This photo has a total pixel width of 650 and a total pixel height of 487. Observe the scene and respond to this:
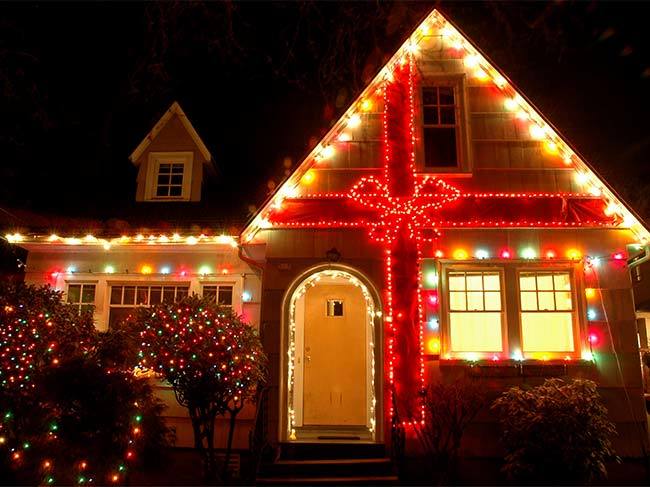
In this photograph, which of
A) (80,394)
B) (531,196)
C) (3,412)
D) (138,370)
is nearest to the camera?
(80,394)

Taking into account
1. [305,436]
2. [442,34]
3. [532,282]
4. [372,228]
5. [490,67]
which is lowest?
[305,436]

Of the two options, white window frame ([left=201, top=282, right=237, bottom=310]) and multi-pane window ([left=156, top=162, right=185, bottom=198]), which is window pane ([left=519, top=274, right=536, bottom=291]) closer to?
white window frame ([left=201, top=282, right=237, bottom=310])

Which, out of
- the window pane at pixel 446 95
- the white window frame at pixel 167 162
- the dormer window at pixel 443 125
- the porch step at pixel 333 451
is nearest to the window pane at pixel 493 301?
the dormer window at pixel 443 125

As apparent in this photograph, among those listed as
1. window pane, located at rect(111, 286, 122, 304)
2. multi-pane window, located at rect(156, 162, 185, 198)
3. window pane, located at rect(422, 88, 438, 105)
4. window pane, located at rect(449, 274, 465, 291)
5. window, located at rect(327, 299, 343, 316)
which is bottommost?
window, located at rect(327, 299, 343, 316)

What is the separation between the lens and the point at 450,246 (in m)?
9.84

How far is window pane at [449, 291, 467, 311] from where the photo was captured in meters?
9.86

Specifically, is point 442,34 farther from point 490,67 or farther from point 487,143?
point 487,143

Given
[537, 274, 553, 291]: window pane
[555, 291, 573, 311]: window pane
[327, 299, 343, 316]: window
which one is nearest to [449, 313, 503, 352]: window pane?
[537, 274, 553, 291]: window pane

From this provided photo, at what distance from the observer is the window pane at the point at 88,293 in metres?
10.9

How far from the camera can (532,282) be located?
9.96 metres

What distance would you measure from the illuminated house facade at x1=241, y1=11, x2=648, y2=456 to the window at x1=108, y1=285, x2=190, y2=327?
2.01m

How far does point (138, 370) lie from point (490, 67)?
7831 millimetres

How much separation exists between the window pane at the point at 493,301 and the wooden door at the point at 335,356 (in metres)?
2.39

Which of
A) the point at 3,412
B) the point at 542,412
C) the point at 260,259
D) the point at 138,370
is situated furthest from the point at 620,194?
the point at 3,412
